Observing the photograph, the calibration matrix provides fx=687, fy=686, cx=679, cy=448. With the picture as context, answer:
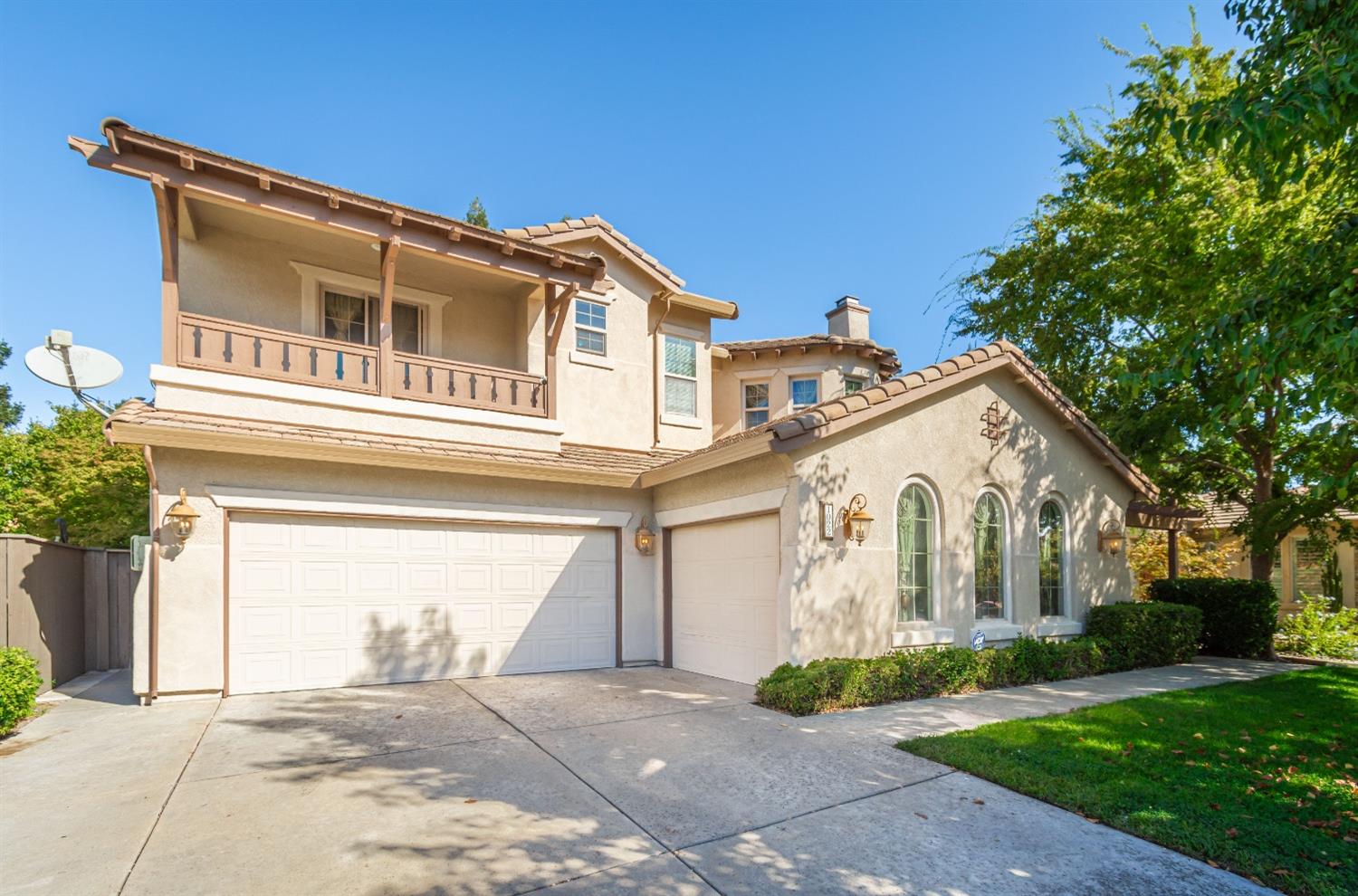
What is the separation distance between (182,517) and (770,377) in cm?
1319

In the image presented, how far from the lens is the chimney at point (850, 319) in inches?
743

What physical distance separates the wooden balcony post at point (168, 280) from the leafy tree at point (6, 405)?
28.2 meters

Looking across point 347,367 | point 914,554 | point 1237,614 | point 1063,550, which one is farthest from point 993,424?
point 347,367

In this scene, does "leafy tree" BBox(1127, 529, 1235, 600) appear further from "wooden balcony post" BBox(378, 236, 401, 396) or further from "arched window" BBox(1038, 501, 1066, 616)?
"wooden balcony post" BBox(378, 236, 401, 396)

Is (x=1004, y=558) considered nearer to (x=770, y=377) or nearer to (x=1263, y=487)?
(x=1263, y=487)

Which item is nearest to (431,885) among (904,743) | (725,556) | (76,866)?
(76,866)

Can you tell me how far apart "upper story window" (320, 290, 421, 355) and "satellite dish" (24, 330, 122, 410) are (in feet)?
9.48

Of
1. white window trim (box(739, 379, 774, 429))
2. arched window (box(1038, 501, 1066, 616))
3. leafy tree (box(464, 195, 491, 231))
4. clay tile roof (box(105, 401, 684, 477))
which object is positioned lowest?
arched window (box(1038, 501, 1066, 616))

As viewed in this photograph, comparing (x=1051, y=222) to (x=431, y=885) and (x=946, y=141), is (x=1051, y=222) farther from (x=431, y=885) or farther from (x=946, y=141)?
(x=431, y=885)

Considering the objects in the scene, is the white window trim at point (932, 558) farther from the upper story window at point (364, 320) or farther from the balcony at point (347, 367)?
the upper story window at point (364, 320)

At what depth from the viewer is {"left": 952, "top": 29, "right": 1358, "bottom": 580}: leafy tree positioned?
11344 mm

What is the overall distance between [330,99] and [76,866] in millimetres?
11534

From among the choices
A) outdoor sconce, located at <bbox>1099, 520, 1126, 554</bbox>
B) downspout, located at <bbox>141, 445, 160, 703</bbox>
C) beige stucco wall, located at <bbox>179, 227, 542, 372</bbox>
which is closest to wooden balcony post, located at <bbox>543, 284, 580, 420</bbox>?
beige stucco wall, located at <bbox>179, 227, 542, 372</bbox>

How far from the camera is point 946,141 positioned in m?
14.2
